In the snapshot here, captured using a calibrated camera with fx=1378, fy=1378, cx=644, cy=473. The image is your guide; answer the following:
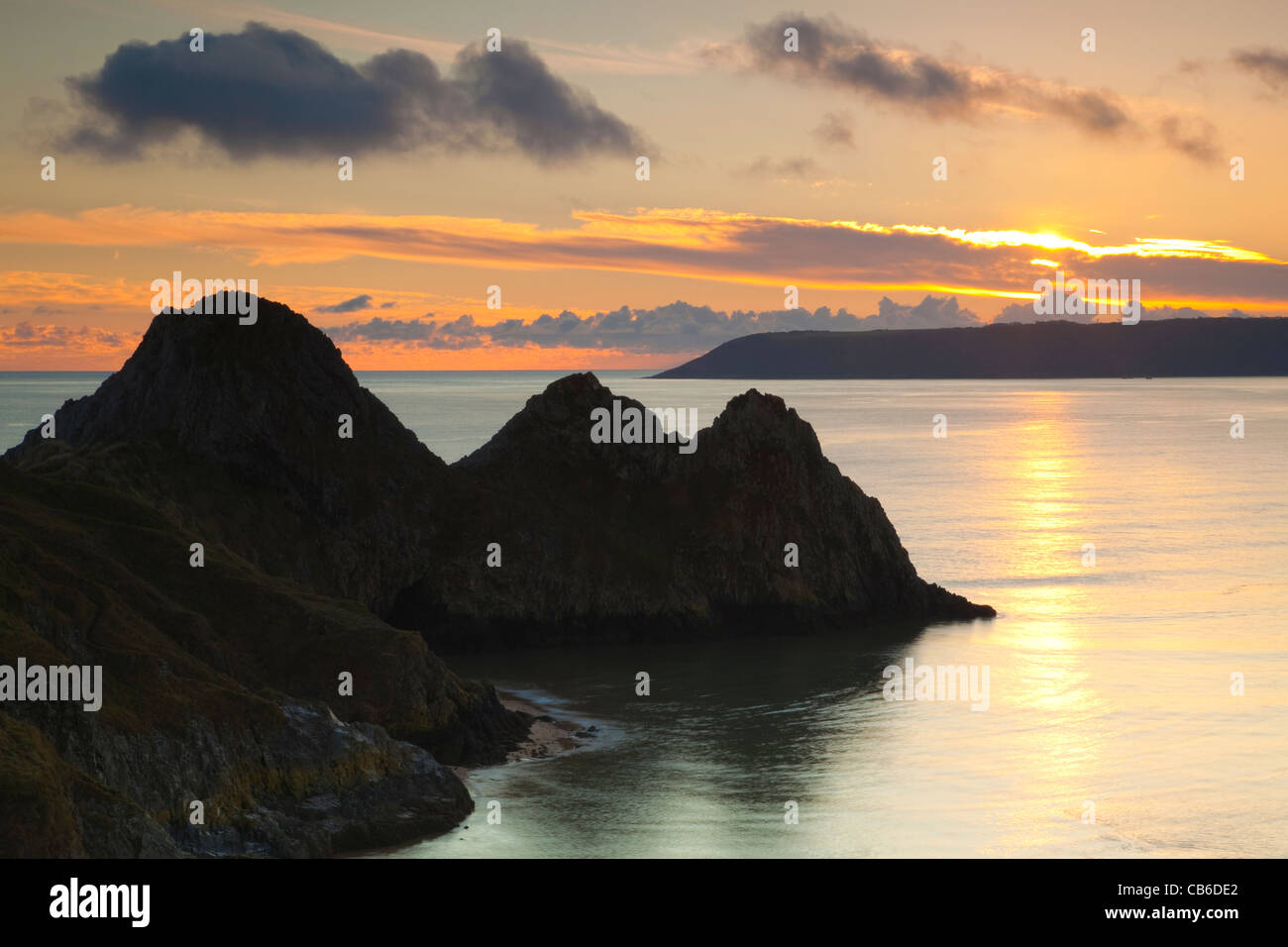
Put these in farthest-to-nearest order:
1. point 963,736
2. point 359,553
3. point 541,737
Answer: point 359,553, point 963,736, point 541,737

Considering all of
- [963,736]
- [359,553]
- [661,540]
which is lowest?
[963,736]

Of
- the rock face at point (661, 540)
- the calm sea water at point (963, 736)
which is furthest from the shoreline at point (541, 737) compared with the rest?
the rock face at point (661, 540)

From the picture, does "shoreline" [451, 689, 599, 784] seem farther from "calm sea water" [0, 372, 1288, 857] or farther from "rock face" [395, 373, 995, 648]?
"rock face" [395, 373, 995, 648]

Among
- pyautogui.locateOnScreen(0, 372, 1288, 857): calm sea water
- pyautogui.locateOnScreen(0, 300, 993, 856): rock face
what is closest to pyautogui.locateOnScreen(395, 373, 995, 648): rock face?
pyautogui.locateOnScreen(0, 300, 993, 856): rock face

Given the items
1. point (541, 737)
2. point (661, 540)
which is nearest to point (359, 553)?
point (661, 540)

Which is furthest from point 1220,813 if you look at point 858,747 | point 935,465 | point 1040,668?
point 935,465

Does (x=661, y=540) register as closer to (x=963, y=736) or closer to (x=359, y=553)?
(x=359, y=553)

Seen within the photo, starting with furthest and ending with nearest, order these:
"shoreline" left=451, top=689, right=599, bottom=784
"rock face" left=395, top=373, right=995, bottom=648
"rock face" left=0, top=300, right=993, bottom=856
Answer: "rock face" left=395, top=373, right=995, bottom=648, "shoreline" left=451, top=689, right=599, bottom=784, "rock face" left=0, top=300, right=993, bottom=856

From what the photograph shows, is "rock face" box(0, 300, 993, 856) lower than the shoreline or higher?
higher

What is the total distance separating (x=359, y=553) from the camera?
5144 centimetres

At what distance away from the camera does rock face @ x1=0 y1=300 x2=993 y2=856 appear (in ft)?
96.9

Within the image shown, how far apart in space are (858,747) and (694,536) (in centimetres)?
1786

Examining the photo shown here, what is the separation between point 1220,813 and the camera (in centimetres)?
3309

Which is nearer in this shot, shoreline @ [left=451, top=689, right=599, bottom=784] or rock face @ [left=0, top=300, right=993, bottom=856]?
rock face @ [left=0, top=300, right=993, bottom=856]
